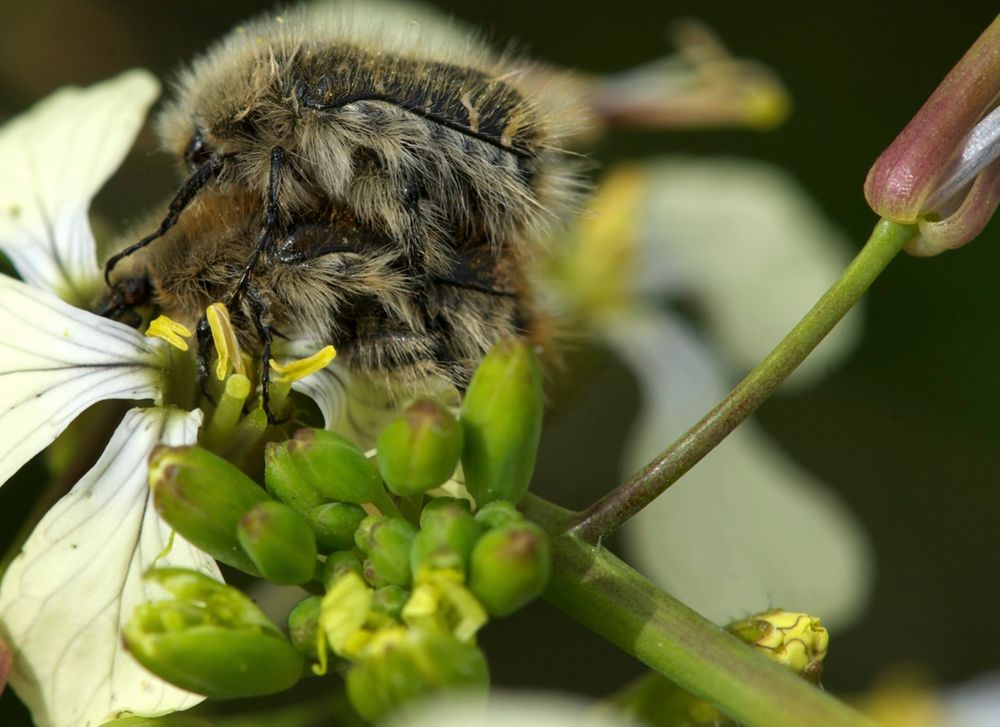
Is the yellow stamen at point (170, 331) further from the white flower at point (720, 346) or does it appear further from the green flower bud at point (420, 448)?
the white flower at point (720, 346)

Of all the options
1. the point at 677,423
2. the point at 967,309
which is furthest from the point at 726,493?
the point at 967,309

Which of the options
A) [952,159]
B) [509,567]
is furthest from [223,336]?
[952,159]

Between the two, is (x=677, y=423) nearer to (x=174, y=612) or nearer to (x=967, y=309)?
(x=967, y=309)

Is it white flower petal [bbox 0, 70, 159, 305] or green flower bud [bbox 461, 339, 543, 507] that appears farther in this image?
white flower petal [bbox 0, 70, 159, 305]

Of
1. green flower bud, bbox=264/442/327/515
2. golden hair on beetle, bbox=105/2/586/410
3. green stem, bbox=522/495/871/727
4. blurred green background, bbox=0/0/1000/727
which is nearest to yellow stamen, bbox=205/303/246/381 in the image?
golden hair on beetle, bbox=105/2/586/410

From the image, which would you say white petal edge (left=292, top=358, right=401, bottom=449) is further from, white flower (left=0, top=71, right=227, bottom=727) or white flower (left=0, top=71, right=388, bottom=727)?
white flower (left=0, top=71, right=227, bottom=727)

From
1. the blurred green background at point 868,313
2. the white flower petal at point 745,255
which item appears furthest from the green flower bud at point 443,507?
the white flower petal at point 745,255
